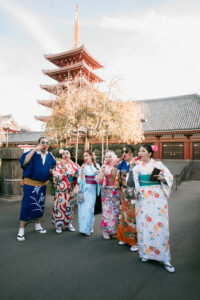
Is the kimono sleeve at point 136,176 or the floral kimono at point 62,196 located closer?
the kimono sleeve at point 136,176

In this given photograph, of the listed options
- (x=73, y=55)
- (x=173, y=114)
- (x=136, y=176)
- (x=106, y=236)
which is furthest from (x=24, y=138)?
(x=136, y=176)

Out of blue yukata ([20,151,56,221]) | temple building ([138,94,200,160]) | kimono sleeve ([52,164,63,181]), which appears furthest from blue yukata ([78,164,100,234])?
temple building ([138,94,200,160])

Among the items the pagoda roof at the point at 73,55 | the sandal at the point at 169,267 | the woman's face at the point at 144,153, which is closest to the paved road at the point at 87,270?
the sandal at the point at 169,267

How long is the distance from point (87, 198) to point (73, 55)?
23067mm

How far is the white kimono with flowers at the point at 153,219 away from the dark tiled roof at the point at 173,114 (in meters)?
17.0

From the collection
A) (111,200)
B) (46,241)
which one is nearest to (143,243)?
(111,200)

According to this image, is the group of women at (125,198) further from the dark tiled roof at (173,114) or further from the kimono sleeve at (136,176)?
the dark tiled roof at (173,114)

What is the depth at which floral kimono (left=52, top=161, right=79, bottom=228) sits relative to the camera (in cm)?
403

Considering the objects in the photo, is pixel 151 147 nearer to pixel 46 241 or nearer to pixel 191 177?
pixel 46 241

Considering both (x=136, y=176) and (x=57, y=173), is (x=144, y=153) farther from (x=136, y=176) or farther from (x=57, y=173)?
(x=57, y=173)

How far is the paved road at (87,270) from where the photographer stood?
2.20 m

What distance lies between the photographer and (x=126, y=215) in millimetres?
3500

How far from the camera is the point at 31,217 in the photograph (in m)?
3.82

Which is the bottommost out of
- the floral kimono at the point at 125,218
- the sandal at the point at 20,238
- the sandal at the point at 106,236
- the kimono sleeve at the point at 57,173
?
the sandal at the point at 106,236
